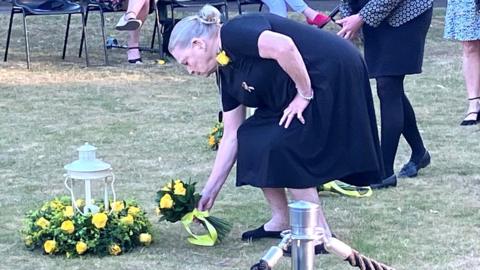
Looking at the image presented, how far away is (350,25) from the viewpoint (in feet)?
18.4

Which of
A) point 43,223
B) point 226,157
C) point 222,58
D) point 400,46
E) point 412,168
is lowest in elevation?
point 412,168

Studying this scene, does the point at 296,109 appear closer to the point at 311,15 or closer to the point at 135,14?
the point at 311,15

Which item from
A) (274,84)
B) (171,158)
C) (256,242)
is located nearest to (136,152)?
(171,158)

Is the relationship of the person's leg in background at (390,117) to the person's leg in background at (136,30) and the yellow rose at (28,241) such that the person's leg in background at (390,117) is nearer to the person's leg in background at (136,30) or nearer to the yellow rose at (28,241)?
the yellow rose at (28,241)

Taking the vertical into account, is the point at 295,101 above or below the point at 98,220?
above

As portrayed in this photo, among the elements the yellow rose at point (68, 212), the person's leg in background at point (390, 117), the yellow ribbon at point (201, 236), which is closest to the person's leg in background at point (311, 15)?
the person's leg in background at point (390, 117)

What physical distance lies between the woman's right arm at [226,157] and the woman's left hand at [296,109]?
1.14 feet

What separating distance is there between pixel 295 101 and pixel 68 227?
1.09 m

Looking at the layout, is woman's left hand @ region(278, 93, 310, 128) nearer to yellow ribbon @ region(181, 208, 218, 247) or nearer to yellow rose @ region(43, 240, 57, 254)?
yellow ribbon @ region(181, 208, 218, 247)

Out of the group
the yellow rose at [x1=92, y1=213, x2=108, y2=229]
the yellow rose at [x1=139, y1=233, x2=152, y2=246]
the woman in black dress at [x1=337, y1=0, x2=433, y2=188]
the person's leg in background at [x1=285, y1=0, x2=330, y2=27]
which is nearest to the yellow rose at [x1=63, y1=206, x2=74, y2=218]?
the yellow rose at [x1=92, y1=213, x2=108, y2=229]

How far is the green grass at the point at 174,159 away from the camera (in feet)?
15.0

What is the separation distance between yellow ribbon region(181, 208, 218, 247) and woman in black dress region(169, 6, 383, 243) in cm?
26

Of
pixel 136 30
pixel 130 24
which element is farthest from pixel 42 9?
pixel 130 24

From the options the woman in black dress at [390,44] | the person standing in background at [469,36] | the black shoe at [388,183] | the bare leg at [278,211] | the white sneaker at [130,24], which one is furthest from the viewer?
the white sneaker at [130,24]
